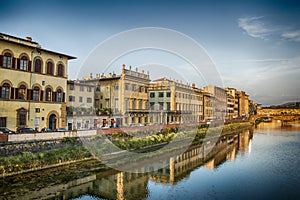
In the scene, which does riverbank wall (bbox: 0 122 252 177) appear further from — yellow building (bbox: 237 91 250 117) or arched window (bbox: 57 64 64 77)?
yellow building (bbox: 237 91 250 117)

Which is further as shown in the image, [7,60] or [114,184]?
[7,60]

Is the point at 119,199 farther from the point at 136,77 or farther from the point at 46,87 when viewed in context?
the point at 136,77

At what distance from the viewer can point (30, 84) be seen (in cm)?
2747

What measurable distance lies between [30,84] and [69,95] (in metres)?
7.42

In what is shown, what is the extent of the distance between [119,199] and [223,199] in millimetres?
6530

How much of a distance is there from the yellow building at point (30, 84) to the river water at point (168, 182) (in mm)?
9041

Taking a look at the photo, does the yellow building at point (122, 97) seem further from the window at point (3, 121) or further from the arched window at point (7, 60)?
the arched window at point (7, 60)

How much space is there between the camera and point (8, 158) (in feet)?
63.0

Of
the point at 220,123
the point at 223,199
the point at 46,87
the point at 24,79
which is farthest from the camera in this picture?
the point at 220,123

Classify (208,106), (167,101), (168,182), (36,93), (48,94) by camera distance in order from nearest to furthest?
(168,182) → (36,93) → (48,94) → (167,101) → (208,106)

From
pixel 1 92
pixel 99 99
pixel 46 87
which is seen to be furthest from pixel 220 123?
pixel 1 92

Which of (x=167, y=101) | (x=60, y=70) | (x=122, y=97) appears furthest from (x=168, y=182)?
(x=167, y=101)

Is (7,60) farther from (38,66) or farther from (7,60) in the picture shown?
(38,66)

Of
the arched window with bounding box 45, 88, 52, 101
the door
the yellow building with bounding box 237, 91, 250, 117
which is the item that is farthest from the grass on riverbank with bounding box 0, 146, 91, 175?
the yellow building with bounding box 237, 91, 250, 117
